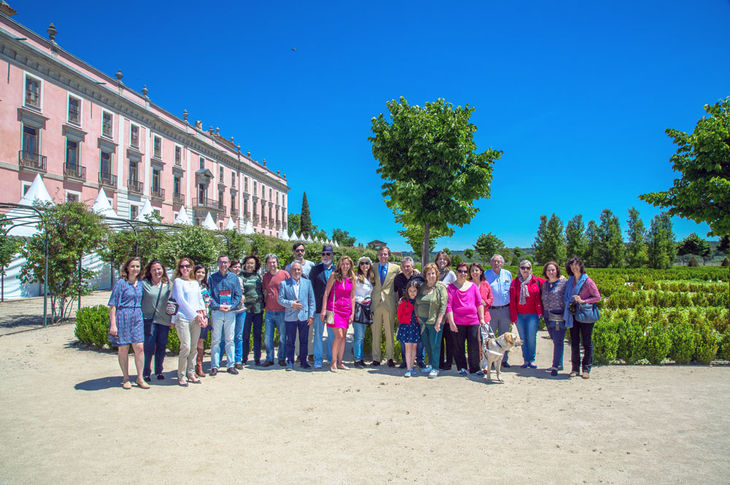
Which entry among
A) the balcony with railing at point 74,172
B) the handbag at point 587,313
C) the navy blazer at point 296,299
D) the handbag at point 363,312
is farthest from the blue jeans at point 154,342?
the balcony with railing at point 74,172

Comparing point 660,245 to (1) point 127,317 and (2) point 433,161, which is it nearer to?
(2) point 433,161

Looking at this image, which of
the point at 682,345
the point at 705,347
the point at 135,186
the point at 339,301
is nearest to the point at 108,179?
the point at 135,186

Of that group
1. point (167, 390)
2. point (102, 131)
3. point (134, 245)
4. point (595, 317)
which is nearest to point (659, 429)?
point (595, 317)

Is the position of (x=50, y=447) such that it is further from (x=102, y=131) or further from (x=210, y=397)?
(x=102, y=131)

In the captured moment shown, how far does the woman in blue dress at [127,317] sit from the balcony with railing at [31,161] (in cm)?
2416

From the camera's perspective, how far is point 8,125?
2188 centimetres

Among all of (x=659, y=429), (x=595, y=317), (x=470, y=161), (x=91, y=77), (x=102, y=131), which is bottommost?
(x=659, y=429)

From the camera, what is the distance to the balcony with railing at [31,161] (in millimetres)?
22641

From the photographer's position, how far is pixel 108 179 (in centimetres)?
2911

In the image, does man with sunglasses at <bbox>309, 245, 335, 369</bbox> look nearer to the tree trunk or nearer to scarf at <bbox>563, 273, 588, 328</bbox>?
the tree trunk

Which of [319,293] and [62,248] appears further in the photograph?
[62,248]

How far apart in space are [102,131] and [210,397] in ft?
99.9

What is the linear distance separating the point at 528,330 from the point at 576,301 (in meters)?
0.97

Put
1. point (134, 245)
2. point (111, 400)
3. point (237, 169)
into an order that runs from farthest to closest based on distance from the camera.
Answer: point (237, 169), point (134, 245), point (111, 400)
